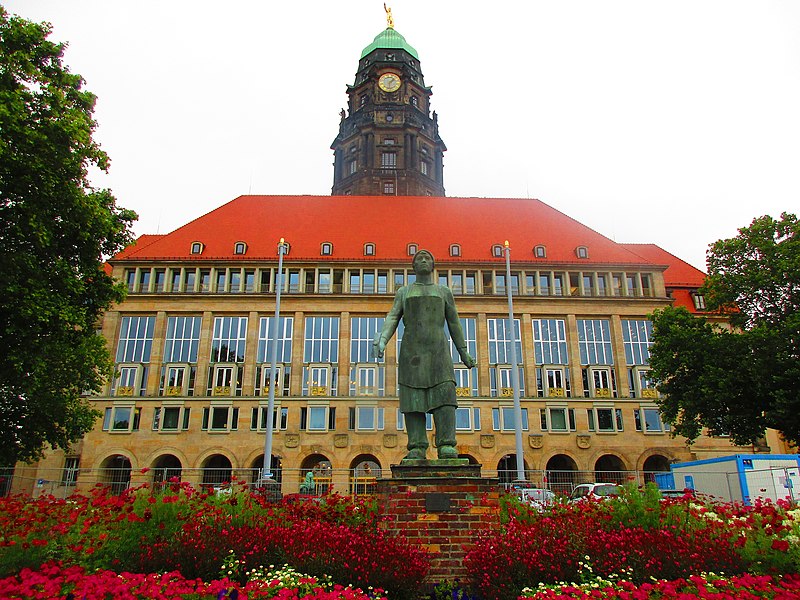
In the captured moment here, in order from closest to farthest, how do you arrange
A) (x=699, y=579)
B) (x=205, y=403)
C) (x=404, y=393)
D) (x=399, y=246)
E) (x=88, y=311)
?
(x=699, y=579), (x=404, y=393), (x=88, y=311), (x=205, y=403), (x=399, y=246)

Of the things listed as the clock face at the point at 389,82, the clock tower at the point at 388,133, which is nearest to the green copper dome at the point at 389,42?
the clock tower at the point at 388,133

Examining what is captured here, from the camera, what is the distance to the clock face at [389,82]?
68938 mm

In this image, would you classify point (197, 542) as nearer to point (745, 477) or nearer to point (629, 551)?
point (629, 551)

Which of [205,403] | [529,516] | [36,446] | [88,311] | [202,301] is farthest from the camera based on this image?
[202,301]

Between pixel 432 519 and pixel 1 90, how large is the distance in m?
17.7

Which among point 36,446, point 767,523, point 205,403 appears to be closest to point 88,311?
point 36,446

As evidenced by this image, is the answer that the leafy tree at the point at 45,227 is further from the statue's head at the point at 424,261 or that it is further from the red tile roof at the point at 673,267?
the red tile roof at the point at 673,267

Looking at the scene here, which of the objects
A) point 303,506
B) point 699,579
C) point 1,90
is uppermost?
point 1,90

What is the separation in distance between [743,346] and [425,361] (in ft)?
77.3

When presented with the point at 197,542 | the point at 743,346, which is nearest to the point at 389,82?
the point at 743,346

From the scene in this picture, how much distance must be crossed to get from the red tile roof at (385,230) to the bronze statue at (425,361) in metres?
38.6

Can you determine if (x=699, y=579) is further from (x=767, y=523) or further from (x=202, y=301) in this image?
(x=202, y=301)

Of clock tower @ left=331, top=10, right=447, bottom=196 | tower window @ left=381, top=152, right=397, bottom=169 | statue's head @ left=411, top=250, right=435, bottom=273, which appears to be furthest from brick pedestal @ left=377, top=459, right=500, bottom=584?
tower window @ left=381, top=152, right=397, bottom=169

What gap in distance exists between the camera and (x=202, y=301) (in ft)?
155
